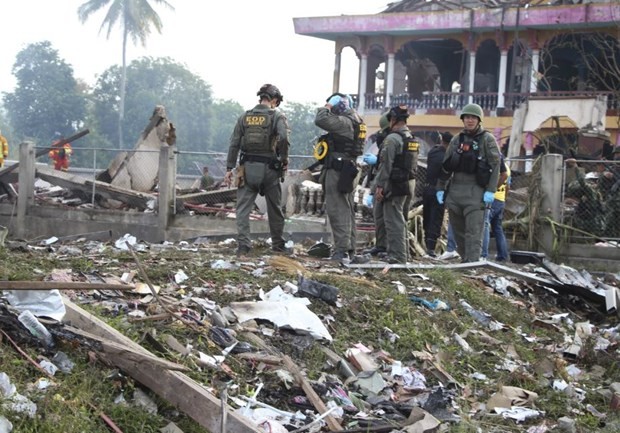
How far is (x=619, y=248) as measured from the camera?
1286 centimetres

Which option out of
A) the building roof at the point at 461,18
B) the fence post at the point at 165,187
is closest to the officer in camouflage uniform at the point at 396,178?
the fence post at the point at 165,187

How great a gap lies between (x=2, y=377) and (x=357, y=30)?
1036 inches

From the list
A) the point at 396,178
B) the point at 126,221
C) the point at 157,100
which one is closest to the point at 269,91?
the point at 396,178

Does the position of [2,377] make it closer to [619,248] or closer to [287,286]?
[287,286]

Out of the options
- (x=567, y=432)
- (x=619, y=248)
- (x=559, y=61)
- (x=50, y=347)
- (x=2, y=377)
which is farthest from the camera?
(x=559, y=61)

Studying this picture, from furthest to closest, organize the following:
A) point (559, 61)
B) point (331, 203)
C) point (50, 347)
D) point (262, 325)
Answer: point (559, 61)
point (331, 203)
point (262, 325)
point (50, 347)

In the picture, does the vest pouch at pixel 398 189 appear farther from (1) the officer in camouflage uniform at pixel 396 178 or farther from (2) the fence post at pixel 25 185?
(2) the fence post at pixel 25 185

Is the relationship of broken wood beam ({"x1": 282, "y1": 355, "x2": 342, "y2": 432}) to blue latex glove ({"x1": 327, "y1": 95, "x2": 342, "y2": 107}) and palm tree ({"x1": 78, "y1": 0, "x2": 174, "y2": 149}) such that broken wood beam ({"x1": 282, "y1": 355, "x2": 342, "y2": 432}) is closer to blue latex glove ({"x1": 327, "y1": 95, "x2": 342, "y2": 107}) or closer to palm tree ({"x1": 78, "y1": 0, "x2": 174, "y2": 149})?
blue latex glove ({"x1": 327, "y1": 95, "x2": 342, "y2": 107})

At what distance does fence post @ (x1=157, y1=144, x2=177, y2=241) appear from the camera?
15438mm

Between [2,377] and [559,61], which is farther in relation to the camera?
[559,61]

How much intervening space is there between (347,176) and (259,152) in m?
1.06

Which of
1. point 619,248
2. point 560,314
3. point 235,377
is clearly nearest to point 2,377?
point 235,377

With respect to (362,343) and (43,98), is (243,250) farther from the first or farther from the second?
(43,98)

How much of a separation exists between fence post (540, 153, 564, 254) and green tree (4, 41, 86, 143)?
126 feet
